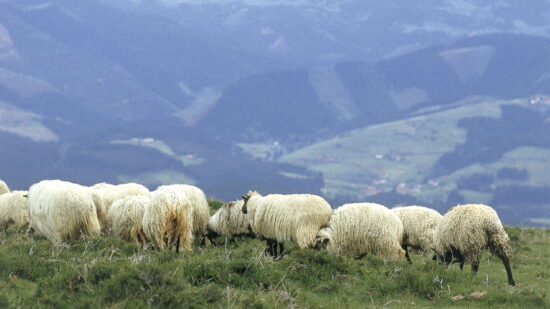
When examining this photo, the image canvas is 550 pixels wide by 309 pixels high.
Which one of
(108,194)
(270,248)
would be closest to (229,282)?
(270,248)

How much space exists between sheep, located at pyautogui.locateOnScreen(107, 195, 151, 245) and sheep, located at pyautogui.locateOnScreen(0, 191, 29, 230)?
513 centimetres

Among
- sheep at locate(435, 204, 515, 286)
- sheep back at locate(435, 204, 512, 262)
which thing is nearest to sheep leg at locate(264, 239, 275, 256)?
sheep at locate(435, 204, 515, 286)

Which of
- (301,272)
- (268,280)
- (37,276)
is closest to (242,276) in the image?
(268,280)

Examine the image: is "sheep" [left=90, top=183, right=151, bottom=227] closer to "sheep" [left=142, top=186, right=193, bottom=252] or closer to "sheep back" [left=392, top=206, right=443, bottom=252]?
"sheep" [left=142, top=186, right=193, bottom=252]

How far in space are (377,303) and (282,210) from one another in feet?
17.9

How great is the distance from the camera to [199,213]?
70.3ft

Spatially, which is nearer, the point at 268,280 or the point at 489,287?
the point at 268,280

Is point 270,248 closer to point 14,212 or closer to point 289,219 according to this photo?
point 289,219

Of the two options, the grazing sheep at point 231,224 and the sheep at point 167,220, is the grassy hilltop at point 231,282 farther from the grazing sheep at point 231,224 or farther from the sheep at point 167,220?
the grazing sheep at point 231,224

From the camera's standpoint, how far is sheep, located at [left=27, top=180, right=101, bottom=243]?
60.0 feet

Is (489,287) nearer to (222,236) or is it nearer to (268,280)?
(268,280)

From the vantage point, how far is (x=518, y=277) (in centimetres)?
1802

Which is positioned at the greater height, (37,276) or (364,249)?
(364,249)

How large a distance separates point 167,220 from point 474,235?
7.18 meters
